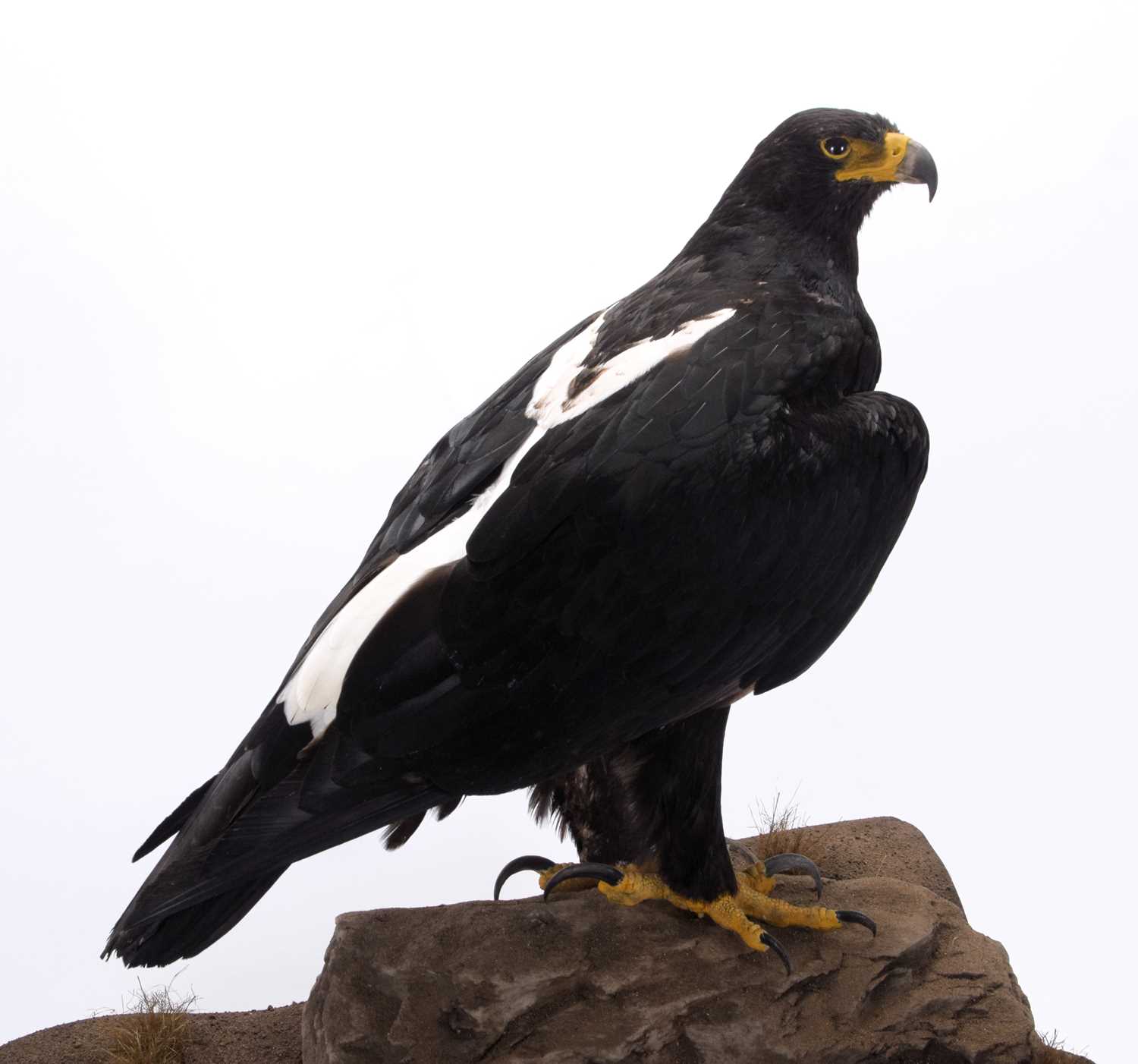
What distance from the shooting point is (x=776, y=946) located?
3.86 metres

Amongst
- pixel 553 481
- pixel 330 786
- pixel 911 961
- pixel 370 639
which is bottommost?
pixel 911 961

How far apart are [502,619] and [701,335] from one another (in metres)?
0.83

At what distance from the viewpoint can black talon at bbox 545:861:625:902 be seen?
407cm

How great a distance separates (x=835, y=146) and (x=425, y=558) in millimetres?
1491

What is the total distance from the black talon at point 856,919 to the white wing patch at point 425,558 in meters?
1.51

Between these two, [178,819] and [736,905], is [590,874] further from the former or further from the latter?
[178,819]

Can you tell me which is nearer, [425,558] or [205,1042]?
[425,558]

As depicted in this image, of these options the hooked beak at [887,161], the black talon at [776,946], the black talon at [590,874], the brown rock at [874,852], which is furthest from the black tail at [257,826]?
the hooked beak at [887,161]

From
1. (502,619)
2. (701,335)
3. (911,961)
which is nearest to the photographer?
(502,619)

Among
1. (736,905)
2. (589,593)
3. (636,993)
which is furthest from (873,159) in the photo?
(636,993)

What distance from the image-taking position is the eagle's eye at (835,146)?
3809 millimetres

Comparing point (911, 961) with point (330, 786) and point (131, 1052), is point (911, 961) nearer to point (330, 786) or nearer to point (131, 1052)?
A: point (330, 786)

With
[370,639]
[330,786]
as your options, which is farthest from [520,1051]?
[370,639]

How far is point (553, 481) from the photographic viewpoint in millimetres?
3342
